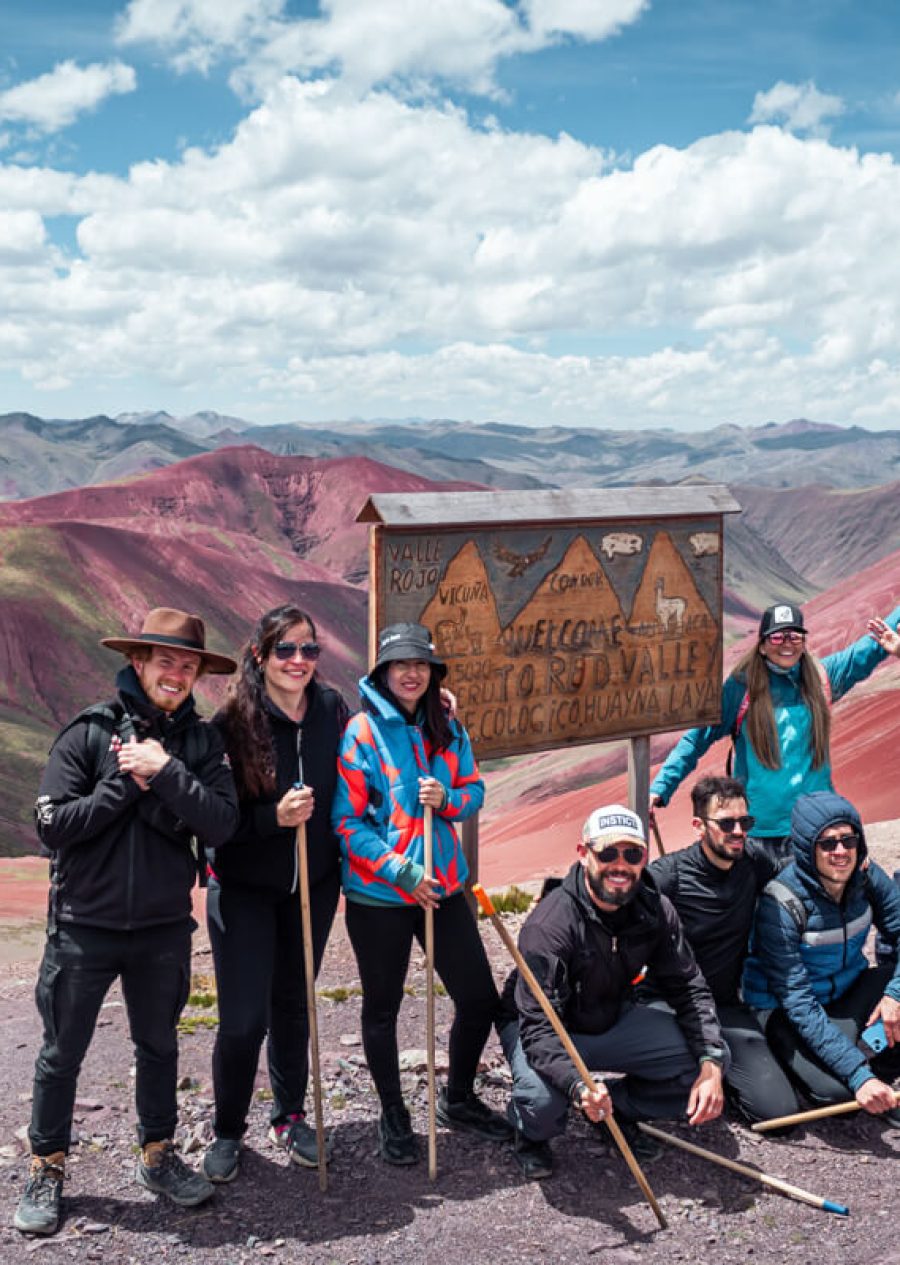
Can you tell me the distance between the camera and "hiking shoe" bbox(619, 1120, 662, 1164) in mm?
4971

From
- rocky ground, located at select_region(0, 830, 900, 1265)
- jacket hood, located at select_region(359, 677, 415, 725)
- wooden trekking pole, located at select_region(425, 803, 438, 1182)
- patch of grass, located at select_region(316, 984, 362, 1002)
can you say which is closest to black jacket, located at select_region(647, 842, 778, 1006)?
rocky ground, located at select_region(0, 830, 900, 1265)

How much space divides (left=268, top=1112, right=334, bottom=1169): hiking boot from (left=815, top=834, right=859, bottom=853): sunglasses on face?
239 cm

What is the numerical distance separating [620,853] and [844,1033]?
153 centimetres

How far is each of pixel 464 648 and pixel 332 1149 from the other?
2.66 meters

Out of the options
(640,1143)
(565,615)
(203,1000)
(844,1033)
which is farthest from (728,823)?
(203,1000)

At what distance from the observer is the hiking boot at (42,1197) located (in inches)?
170

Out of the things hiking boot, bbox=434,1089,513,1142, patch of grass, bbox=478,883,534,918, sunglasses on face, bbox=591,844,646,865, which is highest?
sunglasses on face, bbox=591,844,646,865

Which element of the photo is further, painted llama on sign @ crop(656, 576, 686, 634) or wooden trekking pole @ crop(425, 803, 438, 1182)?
painted llama on sign @ crop(656, 576, 686, 634)

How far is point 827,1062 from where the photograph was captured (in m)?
5.07

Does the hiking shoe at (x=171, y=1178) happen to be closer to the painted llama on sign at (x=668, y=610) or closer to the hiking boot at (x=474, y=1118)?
the hiking boot at (x=474, y=1118)

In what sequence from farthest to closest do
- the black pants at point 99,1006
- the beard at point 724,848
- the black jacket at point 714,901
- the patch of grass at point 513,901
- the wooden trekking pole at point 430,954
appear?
the patch of grass at point 513,901, the black jacket at point 714,901, the beard at point 724,848, the wooden trekking pole at point 430,954, the black pants at point 99,1006

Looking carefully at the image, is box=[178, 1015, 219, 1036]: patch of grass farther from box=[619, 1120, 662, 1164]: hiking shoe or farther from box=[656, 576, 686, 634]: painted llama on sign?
box=[656, 576, 686, 634]: painted llama on sign

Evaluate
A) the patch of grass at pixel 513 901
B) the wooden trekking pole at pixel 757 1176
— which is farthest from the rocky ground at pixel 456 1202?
the patch of grass at pixel 513 901

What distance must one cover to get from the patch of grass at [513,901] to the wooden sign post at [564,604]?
88.9 inches
